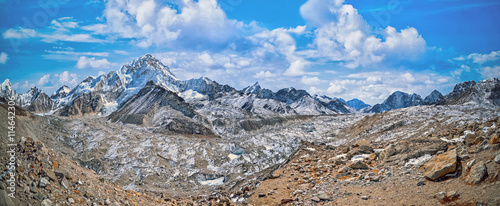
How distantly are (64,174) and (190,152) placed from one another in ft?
164

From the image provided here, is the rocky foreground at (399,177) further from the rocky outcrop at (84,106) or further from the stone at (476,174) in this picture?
the rocky outcrop at (84,106)

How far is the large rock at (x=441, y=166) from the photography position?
11.0 meters

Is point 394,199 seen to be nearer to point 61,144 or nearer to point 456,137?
point 456,137

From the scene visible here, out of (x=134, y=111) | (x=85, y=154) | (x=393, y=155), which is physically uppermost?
(x=134, y=111)

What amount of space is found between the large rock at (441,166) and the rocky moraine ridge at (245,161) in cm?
4

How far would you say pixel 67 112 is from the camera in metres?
151

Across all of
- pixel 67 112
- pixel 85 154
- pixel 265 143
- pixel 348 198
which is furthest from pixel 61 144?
pixel 67 112

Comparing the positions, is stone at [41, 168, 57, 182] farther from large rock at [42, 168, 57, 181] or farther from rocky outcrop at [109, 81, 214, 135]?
rocky outcrop at [109, 81, 214, 135]

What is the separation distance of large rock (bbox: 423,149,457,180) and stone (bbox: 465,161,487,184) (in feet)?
2.99

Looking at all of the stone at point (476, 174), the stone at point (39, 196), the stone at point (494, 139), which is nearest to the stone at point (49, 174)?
the stone at point (39, 196)

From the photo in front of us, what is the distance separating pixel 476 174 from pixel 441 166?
5.18ft

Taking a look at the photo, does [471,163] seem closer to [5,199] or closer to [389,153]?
[389,153]

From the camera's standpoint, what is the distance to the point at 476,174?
9.68 m

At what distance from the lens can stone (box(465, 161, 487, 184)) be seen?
948 centimetres
